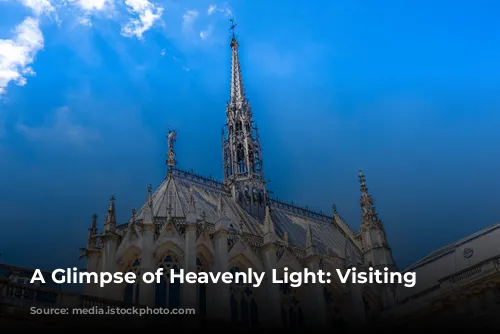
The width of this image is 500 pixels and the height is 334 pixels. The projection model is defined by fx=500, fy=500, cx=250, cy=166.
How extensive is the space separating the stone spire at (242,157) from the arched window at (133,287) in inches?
602

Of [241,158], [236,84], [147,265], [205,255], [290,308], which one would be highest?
[236,84]

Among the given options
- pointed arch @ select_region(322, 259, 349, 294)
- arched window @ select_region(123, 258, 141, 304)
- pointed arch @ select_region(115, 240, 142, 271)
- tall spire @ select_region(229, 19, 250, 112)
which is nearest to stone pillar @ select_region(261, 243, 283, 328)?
pointed arch @ select_region(322, 259, 349, 294)

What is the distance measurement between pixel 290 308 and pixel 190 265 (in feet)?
30.6

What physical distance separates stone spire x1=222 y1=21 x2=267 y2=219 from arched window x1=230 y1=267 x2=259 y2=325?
1247cm

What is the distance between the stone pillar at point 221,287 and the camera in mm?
29906

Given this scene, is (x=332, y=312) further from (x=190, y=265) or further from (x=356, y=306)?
(x=190, y=265)

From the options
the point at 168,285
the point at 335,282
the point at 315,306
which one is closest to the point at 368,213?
the point at 335,282

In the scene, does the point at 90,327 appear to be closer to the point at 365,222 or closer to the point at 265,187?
the point at 265,187

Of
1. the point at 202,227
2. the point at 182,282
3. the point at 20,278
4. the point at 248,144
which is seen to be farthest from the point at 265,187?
the point at 20,278

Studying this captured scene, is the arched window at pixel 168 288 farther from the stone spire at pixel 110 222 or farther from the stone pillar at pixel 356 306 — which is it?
the stone pillar at pixel 356 306

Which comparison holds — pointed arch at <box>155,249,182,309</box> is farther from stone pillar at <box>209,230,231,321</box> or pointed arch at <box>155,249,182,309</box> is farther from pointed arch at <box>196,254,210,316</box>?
stone pillar at <box>209,230,231,321</box>

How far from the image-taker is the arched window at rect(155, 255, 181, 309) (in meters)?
29.9

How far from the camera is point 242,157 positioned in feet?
162

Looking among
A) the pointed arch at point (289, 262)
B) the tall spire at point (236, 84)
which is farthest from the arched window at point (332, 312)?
the tall spire at point (236, 84)
